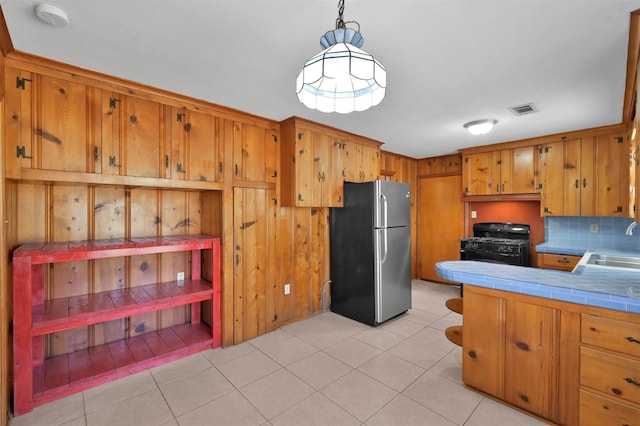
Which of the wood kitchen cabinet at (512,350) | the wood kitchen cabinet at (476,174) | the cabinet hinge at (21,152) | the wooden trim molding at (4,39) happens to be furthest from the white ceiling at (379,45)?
the wood kitchen cabinet at (476,174)

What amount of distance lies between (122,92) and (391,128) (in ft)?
9.03

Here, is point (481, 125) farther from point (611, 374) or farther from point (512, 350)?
point (611, 374)

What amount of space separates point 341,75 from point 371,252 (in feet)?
8.16

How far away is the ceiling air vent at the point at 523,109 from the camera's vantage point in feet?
9.26

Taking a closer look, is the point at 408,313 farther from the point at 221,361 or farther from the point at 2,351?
the point at 2,351

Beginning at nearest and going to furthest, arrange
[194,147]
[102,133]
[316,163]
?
[102,133] → [194,147] → [316,163]

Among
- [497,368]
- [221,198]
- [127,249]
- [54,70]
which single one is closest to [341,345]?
[497,368]

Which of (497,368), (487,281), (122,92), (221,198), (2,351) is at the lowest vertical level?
(497,368)

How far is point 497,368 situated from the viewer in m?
2.09

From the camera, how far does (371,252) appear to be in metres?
3.47

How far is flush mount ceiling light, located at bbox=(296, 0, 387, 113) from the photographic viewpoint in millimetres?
1210

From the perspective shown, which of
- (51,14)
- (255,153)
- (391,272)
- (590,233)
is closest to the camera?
(51,14)

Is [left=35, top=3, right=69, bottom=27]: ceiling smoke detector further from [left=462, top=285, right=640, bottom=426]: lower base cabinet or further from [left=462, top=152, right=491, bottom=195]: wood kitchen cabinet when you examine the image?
[left=462, top=152, right=491, bottom=195]: wood kitchen cabinet

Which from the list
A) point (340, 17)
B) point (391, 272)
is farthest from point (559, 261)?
point (340, 17)
